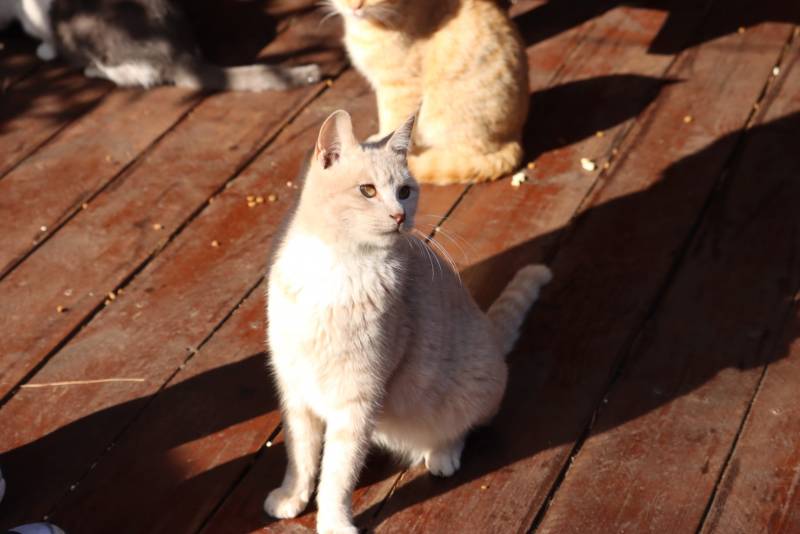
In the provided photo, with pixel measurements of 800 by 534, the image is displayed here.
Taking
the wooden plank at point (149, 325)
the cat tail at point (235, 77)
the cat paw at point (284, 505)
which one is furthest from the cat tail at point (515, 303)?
the cat tail at point (235, 77)

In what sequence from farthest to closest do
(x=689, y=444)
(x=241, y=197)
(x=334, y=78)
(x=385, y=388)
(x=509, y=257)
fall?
(x=334, y=78)
(x=241, y=197)
(x=509, y=257)
(x=689, y=444)
(x=385, y=388)

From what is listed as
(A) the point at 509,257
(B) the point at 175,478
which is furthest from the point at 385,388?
(A) the point at 509,257

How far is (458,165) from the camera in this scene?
3486 mm

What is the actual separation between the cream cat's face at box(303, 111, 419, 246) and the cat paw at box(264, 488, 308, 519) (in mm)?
715

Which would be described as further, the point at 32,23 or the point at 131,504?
the point at 32,23

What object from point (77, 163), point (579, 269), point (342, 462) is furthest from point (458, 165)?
point (342, 462)

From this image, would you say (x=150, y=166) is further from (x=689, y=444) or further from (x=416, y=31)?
(x=689, y=444)

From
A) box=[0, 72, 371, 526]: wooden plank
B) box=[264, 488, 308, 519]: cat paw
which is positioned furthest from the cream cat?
box=[0, 72, 371, 526]: wooden plank

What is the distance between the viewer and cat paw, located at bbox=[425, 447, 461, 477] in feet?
8.30

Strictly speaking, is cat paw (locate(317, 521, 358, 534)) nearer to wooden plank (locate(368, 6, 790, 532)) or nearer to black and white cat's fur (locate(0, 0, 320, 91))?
wooden plank (locate(368, 6, 790, 532))

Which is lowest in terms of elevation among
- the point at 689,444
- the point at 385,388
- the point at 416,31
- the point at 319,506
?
the point at 689,444

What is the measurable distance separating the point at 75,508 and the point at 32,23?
8.34 ft

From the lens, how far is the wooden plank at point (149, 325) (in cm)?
256

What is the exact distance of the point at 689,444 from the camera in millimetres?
2604
